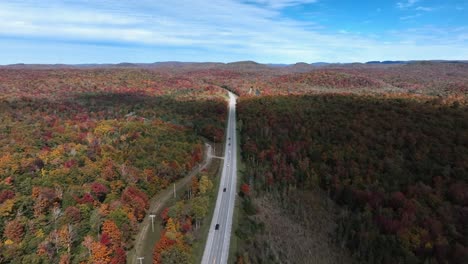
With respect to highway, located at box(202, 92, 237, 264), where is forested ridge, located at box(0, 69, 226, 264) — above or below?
above

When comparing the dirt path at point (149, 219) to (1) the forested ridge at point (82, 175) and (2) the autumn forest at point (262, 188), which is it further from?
(1) the forested ridge at point (82, 175)

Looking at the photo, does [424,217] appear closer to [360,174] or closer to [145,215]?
[360,174]

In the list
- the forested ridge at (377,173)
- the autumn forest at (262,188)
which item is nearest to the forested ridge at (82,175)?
the autumn forest at (262,188)

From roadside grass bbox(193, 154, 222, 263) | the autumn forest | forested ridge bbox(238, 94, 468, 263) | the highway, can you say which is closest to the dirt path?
the autumn forest

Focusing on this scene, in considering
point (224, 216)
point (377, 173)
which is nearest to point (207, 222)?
point (224, 216)

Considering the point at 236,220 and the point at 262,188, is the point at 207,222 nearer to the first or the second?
the point at 236,220

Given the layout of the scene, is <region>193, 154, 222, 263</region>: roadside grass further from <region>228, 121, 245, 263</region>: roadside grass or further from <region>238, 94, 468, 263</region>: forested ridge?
<region>238, 94, 468, 263</region>: forested ridge
